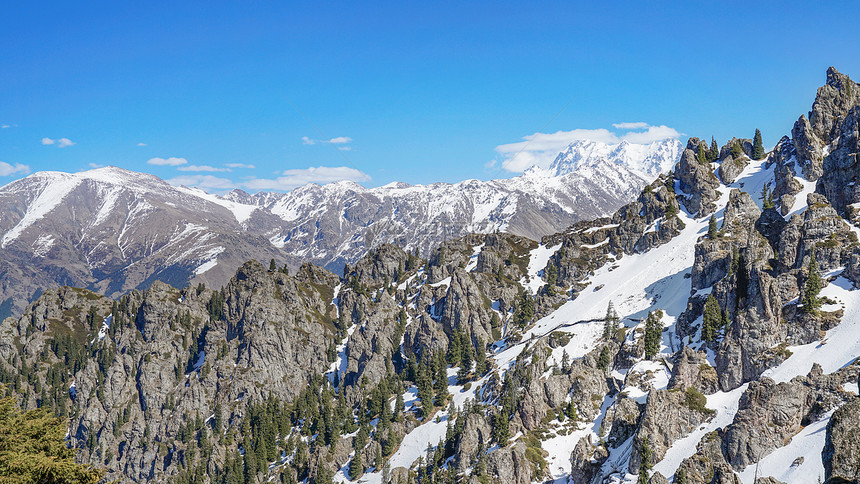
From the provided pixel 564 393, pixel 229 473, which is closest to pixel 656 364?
pixel 564 393

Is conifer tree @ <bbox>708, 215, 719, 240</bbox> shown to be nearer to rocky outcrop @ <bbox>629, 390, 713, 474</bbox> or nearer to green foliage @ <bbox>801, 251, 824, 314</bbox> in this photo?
green foliage @ <bbox>801, 251, 824, 314</bbox>

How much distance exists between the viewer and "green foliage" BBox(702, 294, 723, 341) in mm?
136000

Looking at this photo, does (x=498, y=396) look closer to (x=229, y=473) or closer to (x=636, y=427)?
(x=636, y=427)

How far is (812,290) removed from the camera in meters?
124

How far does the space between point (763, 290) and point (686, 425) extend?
42.3 metres

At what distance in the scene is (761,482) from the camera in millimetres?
83062

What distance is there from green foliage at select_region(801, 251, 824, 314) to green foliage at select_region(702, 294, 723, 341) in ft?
61.5

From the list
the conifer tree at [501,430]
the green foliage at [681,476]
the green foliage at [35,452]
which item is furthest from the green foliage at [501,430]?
the green foliage at [35,452]

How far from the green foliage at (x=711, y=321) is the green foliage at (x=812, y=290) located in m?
18.8

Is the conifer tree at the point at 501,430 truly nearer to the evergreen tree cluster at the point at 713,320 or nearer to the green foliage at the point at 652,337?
the green foliage at the point at 652,337

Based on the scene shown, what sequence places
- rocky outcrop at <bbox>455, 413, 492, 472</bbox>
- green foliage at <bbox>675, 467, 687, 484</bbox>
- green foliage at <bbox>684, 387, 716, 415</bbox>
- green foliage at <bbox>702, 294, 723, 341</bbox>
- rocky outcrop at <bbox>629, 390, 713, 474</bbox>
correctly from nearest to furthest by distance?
green foliage at <bbox>675, 467, 687, 484</bbox>, rocky outcrop at <bbox>629, 390, 713, 474</bbox>, green foliage at <bbox>684, 387, 716, 415</bbox>, green foliage at <bbox>702, 294, 723, 341</bbox>, rocky outcrop at <bbox>455, 413, 492, 472</bbox>

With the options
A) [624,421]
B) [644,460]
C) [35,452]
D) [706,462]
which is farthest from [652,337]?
[35,452]

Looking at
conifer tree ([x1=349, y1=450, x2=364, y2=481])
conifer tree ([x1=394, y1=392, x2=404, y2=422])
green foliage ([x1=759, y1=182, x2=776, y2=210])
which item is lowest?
conifer tree ([x1=349, y1=450, x2=364, y2=481])

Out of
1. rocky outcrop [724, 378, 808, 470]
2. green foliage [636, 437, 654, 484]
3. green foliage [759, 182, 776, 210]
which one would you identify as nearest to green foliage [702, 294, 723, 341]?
rocky outcrop [724, 378, 808, 470]
